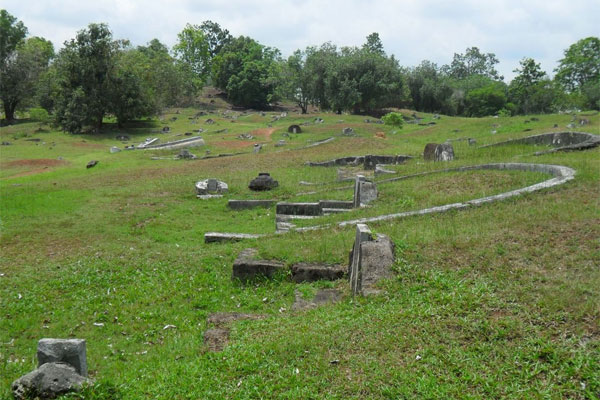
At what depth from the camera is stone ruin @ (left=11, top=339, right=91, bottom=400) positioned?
4300 millimetres

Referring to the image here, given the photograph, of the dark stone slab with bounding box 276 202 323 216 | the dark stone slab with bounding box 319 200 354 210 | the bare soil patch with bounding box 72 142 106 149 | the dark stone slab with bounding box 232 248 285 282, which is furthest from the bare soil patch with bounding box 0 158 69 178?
the dark stone slab with bounding box 232 248 285 282

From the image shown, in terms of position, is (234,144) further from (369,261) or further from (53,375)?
(53,375)

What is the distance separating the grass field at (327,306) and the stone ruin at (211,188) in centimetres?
67

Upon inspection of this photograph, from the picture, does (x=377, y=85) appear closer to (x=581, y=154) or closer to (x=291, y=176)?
(x=291, y=176)

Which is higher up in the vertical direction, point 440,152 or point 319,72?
point 319,72

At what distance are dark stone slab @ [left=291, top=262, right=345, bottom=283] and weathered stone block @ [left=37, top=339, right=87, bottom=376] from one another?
3828 millimetres

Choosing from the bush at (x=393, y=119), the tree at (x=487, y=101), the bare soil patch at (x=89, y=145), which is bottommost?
the bare soil patch at (x=89, y=145)

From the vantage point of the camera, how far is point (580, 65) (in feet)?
198

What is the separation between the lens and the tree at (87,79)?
40.7m

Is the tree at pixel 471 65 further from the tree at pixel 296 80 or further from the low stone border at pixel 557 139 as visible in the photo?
the low stone border at pixel 557 139

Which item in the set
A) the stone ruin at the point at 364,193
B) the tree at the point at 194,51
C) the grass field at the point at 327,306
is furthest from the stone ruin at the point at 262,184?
the tree at the point at 194,51

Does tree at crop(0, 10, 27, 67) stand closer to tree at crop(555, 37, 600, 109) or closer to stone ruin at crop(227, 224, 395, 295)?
stone ruin at crop(227, 224, 395, 295)

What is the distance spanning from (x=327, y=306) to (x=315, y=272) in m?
1.54

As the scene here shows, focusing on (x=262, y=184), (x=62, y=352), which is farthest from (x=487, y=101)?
(x=62, y=352)
